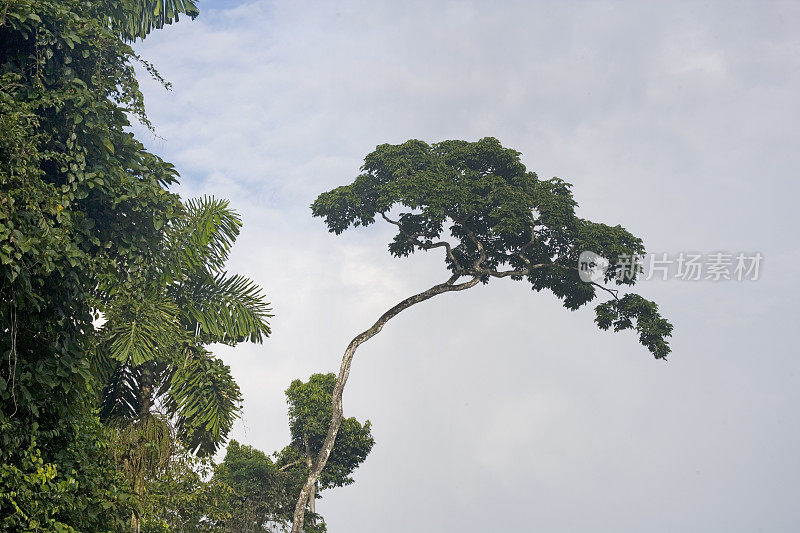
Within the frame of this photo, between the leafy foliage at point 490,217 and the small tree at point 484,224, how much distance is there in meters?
0.03

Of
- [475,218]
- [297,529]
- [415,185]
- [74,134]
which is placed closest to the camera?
[74,134]

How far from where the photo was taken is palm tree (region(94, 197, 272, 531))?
1132cm

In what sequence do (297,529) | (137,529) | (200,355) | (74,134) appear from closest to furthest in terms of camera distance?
(74,134) < (137,529) < (200,355) < (297,529)

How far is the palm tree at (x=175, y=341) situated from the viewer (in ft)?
37.1

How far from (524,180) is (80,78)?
17.7 meters

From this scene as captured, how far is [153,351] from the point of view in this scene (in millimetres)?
11734

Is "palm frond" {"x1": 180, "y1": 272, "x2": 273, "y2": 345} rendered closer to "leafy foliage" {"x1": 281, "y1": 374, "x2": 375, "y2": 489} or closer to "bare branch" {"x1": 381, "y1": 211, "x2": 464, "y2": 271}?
"bare branch" {"x1": 381, "y1": 211, "x2": 464, "y2": 271}

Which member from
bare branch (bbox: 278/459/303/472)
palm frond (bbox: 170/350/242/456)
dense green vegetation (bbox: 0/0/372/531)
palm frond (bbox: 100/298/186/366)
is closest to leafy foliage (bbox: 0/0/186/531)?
dense green vegetation (bbox: 0/0/372/531)

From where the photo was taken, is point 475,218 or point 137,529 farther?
point 475,218

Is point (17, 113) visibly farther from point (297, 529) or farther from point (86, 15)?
point (297, 529)

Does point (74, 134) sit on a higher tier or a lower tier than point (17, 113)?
higher

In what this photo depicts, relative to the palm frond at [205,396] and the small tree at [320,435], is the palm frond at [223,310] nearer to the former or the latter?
the palm frond at [205,396]

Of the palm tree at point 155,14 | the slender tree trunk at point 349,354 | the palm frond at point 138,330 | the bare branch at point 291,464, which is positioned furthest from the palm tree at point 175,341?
the bare branch at point 291,464

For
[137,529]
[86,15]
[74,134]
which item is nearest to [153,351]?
[137,529]
